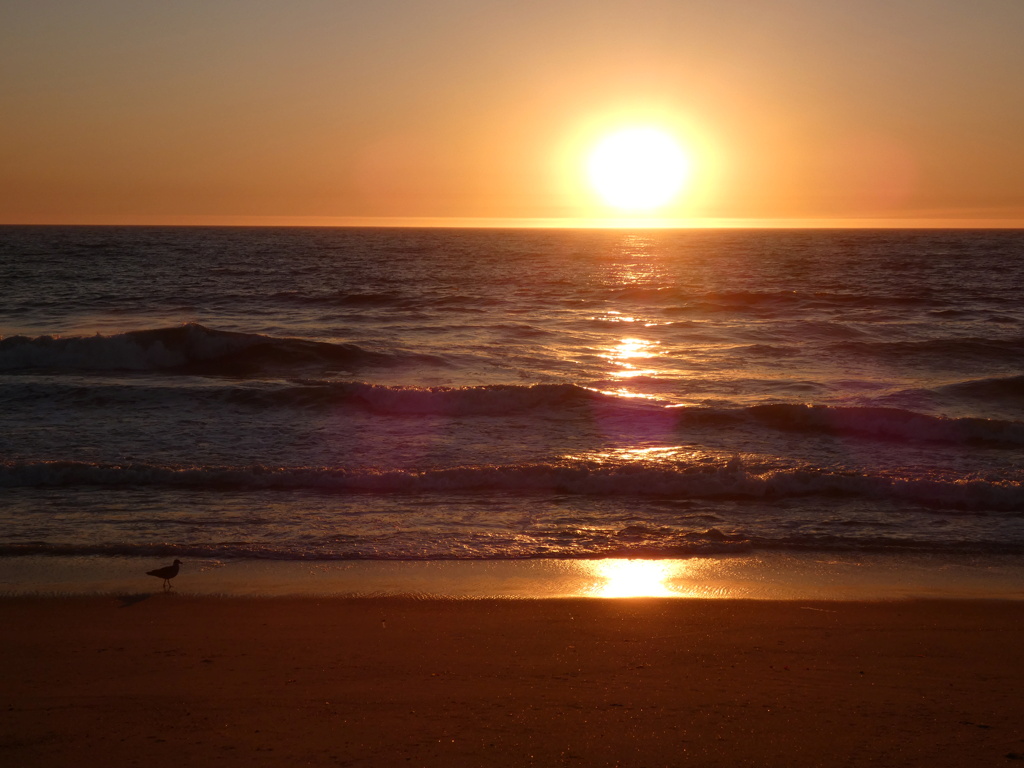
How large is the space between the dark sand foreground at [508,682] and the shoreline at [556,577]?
26cm

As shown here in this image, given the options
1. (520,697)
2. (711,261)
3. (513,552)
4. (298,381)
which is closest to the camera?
(520,697)

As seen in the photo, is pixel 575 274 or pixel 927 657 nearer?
pixel 927 657

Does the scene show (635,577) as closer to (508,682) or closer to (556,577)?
(556,577)

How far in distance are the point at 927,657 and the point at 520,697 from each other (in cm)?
277

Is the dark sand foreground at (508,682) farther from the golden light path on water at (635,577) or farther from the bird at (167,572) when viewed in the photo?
the golden light path on water at (635,577)

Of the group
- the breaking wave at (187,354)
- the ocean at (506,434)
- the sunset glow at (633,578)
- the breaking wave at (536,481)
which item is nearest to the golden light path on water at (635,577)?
the sunset glow at (633,578)

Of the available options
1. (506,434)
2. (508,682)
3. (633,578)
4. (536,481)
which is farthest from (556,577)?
(506,434)

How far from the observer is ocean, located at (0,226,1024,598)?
835cm

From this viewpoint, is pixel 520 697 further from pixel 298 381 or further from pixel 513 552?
pixel 298 381

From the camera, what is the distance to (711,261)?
219 ft

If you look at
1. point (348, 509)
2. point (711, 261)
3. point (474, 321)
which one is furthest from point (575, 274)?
point (348, 509)

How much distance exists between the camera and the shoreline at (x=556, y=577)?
21.9 feet

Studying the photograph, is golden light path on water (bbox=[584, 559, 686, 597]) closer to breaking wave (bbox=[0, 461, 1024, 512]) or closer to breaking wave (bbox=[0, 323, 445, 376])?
breaking wave (bbox=[0, 461, 1024, 512])

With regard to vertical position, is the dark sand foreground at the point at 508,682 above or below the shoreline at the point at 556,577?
above
